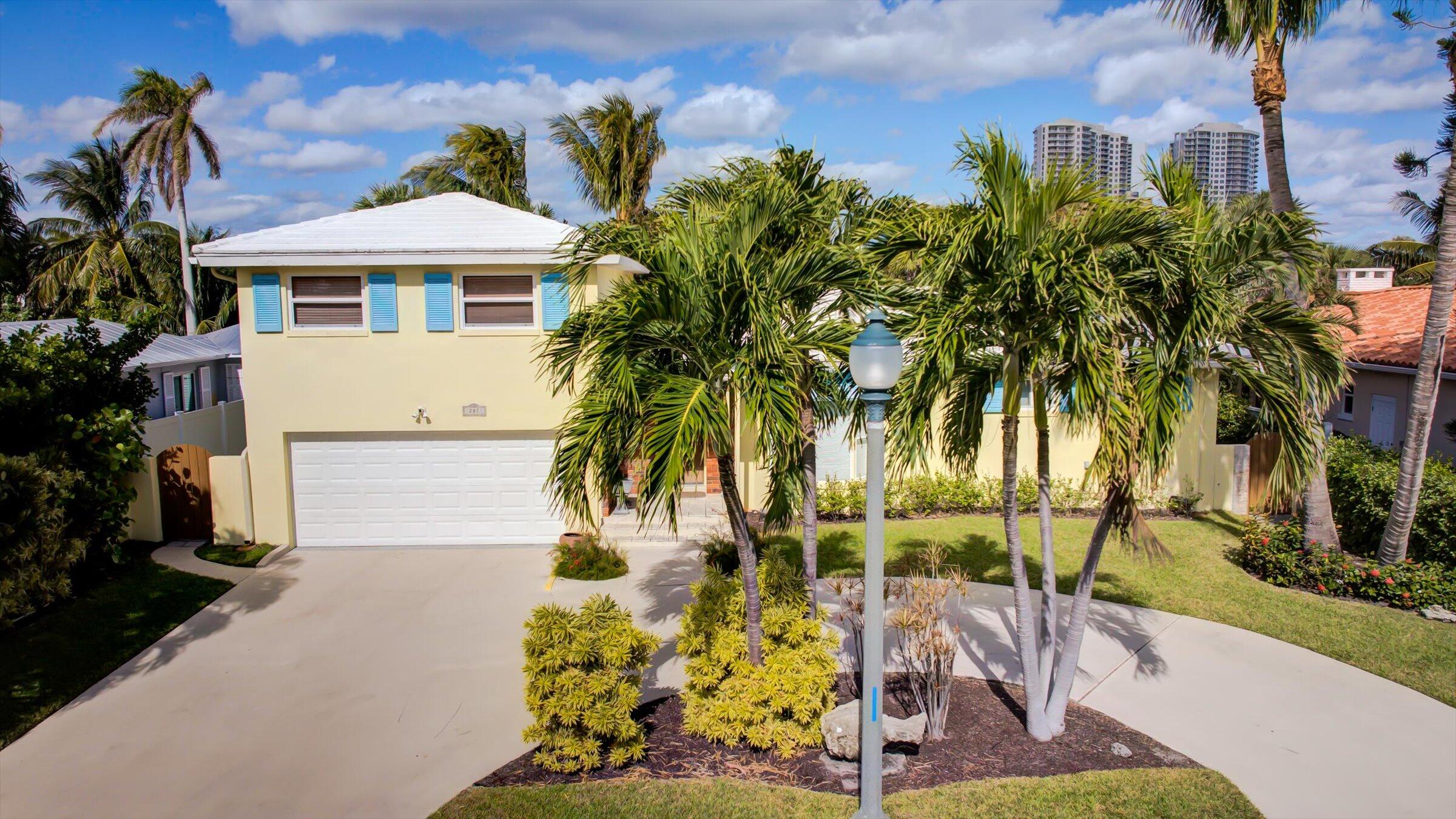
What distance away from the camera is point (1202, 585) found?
38.2 feet

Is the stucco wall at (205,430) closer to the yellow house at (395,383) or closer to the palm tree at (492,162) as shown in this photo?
the yellow house at (395,383)

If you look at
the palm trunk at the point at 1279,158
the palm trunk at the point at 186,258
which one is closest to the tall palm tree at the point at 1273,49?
the palm trunk at the point at 1279,158

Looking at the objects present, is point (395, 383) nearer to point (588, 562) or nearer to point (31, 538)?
point (588, 562)

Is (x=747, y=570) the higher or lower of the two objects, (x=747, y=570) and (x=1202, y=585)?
the higher

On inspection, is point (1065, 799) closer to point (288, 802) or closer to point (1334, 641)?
point (1334, 641)

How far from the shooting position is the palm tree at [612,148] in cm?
2250

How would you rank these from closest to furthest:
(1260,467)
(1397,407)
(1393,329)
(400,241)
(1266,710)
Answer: (1266,710)
(400,241)
(1260,467)
(1397,407)
(1393,329)

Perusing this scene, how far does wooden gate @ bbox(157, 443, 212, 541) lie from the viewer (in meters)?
14.1

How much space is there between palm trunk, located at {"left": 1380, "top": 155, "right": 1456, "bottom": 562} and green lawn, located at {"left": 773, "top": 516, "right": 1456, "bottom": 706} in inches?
46.2

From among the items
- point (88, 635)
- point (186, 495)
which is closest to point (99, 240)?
point (186, 495)

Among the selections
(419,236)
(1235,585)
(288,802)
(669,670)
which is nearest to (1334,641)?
(1235,585)

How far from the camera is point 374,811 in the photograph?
6586 mm

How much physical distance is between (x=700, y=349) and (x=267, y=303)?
9.89 metres

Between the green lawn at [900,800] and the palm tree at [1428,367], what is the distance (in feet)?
21.4
